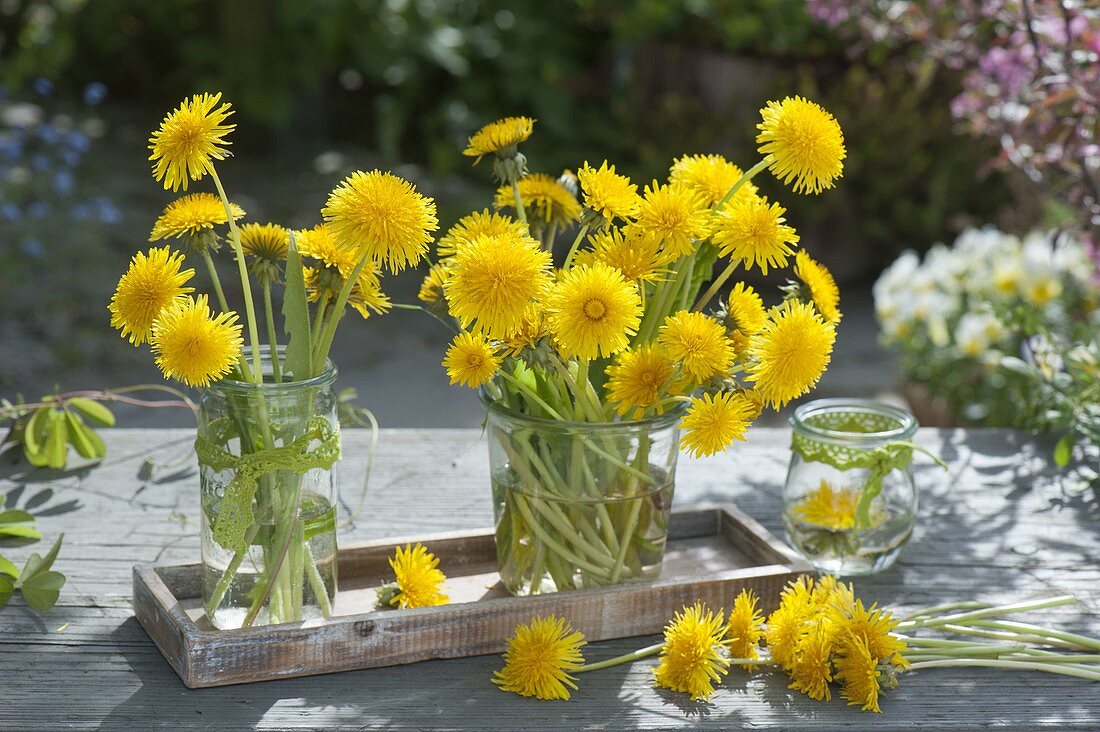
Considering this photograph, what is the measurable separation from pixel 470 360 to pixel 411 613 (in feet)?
0.79

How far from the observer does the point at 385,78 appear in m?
5.34

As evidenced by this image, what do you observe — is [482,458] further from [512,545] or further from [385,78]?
[385,78]

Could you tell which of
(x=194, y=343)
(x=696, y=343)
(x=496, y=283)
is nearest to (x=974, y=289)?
(x=696, y=343)

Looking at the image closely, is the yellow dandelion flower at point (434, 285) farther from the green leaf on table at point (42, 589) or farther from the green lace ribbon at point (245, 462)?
the green leaf on table at point (42, 589)

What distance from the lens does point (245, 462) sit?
1044 mm

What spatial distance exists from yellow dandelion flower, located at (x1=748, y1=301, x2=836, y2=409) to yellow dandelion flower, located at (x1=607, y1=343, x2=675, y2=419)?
77 mm

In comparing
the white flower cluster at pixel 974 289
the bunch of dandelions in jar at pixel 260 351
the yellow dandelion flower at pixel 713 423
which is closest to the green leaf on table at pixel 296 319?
the bunch of dandelions in jar at pixel 260 351

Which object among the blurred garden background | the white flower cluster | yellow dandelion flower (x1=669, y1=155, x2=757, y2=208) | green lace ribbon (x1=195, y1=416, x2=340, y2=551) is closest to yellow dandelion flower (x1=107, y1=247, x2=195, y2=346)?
green lace ribbon (x1=195, y1=416, x2=340, y2=551)

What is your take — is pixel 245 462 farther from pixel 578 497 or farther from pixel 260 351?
pixel 578 497

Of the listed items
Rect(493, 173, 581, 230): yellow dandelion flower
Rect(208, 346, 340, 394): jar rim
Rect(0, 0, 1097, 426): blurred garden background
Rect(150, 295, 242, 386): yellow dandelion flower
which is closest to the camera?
Rect(150, 295, 242, 386): yellow dandelion flower

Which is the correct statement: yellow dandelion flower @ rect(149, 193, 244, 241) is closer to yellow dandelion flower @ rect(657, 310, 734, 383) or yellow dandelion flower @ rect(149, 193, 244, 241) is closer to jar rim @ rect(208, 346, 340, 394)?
jar rim @ rect(208, 346, 340, 394)

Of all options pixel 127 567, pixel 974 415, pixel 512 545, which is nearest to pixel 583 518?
pixel 512 545

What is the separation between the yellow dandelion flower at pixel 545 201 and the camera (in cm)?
118

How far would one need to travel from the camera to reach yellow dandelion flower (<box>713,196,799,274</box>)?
3.43 ft
